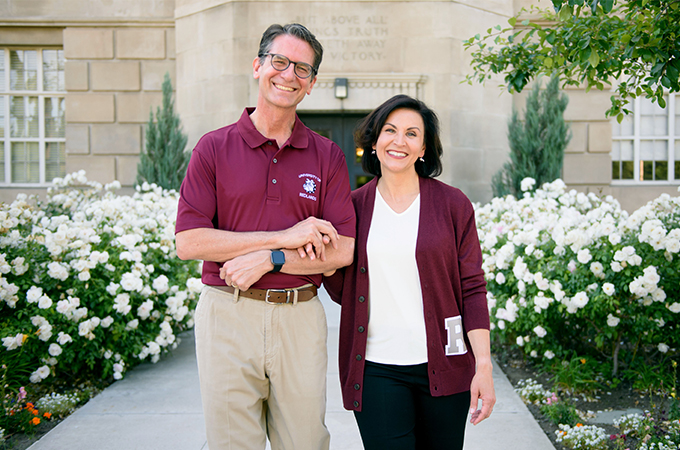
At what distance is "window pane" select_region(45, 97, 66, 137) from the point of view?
11953 millimetres

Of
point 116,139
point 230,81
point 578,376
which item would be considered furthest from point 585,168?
point 116,139

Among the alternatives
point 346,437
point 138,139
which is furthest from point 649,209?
point 138,139

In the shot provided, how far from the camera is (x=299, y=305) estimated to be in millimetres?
2367

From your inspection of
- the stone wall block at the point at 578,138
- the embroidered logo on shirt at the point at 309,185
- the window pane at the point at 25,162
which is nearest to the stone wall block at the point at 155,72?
the window pane at the point at 25,162

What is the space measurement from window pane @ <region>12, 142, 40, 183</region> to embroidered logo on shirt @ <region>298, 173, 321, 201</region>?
38.3 ft

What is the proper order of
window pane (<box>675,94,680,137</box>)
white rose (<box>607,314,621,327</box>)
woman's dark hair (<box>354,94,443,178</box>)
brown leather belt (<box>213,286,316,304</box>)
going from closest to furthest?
1. brown leather belt (<box>213,286,316,304</box>)
2. woman's dark hair (<box>354,94,443,178</box>)
3. white rose (<box>607,314,621,327</box>)
4. window pane (<box>675,94,680,137</box>)

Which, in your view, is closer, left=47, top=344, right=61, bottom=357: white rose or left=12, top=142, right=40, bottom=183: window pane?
left=47, top=344, right=61, bottom=357: white rose

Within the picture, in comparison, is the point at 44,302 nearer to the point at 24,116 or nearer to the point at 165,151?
the point at 165,151

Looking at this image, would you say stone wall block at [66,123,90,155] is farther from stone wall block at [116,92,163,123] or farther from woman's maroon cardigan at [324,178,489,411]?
woman's maroon cardigan at [324,178,489,411]

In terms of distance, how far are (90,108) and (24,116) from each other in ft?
5.95

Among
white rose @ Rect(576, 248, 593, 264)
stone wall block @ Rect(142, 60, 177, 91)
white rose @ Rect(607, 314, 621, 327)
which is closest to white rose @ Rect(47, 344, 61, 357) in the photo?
white rose @ Rect(576, 248, 593, 264)

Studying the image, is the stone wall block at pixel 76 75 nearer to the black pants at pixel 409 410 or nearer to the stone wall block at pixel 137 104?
the stone wall block at pixel 137 104

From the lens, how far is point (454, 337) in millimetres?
A: 2400

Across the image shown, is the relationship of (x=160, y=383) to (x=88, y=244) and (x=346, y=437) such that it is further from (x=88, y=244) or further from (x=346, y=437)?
(x=346, y=437)
